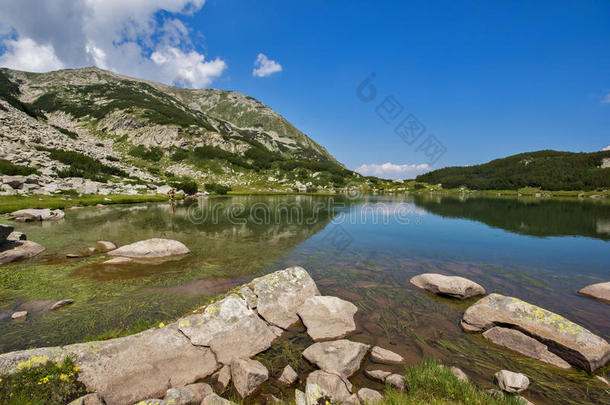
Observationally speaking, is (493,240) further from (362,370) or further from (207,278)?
(207,278)

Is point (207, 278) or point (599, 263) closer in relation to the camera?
point (207, 278)

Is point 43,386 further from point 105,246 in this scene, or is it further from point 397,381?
point 105,246

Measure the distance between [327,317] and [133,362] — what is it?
6.59 m

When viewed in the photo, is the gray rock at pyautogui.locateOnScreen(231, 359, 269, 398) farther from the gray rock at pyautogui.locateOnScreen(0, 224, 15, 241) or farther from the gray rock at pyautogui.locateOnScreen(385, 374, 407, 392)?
the gray rock at pyautogui.locateOnScreen(0, 224, 15, 241)

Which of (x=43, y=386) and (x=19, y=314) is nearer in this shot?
(x=43, y=386)

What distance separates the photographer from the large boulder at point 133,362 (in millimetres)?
6117

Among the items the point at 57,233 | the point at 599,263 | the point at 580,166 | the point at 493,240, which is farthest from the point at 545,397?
the point at 580,166

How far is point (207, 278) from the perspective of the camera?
48.6 ft

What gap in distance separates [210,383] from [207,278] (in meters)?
8.60

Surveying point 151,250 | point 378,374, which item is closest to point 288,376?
point 378,374

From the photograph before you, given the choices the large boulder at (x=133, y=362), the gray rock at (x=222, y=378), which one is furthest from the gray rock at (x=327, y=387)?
the large boulder at (x=133, y=362)

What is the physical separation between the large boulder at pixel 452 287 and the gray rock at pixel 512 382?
600 cm

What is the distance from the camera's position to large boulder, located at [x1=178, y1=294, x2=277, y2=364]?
7.99 metres

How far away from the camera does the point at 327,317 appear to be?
998 centimetres
